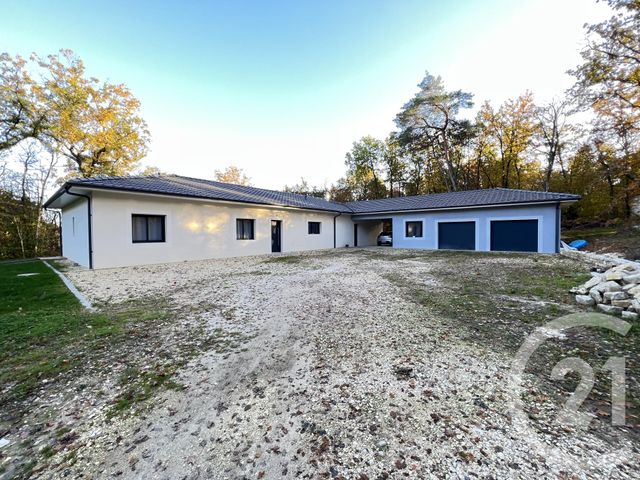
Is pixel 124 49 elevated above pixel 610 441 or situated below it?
above

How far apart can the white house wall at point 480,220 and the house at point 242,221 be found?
0.04m

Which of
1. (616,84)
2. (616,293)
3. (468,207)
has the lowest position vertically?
(616,293)

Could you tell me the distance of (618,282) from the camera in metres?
4.49

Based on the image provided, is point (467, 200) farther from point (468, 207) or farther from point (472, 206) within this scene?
point (472, 206)

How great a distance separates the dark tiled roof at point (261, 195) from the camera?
9.38m

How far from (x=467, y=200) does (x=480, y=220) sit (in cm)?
155

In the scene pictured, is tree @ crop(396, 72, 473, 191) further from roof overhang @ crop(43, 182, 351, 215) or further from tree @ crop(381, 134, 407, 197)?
roof overhang @ crop(43, 182, 351, 215)

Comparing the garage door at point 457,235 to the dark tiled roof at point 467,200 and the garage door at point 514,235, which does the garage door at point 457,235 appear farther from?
the dark tiled roof at point 467,200

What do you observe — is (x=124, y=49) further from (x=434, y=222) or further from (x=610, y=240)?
(x=610, y=240)

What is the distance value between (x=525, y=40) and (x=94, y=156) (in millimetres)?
24898

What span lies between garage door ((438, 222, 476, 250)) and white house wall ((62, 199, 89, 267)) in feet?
55.0

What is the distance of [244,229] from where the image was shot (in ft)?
43.5

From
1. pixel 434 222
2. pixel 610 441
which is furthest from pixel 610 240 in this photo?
pixel 610 441

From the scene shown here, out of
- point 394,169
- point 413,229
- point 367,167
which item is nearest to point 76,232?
point 413,229
